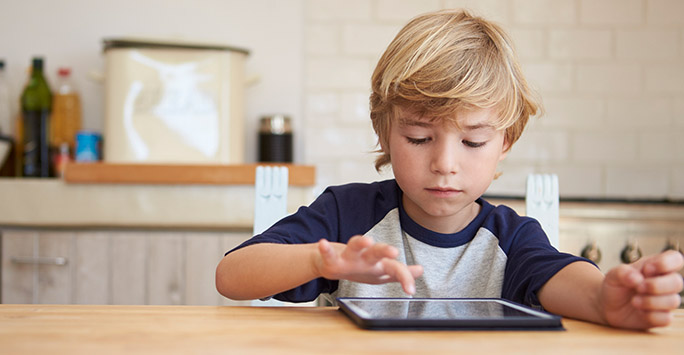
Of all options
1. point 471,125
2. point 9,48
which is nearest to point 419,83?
point 471,125

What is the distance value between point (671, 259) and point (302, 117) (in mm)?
1798

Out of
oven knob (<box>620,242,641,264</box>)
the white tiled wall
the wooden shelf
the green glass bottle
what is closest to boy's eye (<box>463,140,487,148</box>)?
the wooden shelf

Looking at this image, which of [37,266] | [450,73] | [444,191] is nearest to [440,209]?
[444,191]

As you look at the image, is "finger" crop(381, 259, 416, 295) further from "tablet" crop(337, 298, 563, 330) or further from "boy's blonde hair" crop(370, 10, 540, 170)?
"boy's blonde hair" crop(370, 10, 540, 170)

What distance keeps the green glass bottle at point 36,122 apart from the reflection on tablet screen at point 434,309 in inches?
67.7

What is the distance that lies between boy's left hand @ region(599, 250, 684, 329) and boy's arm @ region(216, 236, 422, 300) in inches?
6.8

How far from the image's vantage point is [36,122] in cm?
211

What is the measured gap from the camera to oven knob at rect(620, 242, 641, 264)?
1.71 meters

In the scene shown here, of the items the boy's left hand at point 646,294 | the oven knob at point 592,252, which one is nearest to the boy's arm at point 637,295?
the boy's left hand at point 646,294

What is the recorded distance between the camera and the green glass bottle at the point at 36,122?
207 cm

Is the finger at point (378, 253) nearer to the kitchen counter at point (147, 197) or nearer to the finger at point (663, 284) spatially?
the finger at point (663, 284)

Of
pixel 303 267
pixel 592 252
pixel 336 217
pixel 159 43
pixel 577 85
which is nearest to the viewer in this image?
pixel 303 267

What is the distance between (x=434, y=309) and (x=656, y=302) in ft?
0.59

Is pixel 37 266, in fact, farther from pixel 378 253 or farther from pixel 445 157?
pixel 378 253
